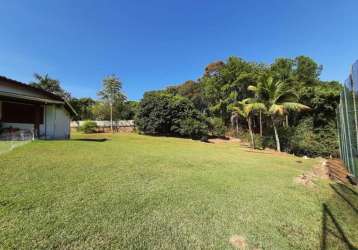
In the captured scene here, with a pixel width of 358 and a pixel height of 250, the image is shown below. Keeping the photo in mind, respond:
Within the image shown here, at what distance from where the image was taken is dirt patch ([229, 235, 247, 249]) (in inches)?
102

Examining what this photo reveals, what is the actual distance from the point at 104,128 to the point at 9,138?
20973 mm

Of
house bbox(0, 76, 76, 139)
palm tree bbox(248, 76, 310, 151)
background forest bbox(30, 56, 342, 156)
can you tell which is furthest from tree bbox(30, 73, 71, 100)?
palm tree bbox(248, 76, 310, 151)

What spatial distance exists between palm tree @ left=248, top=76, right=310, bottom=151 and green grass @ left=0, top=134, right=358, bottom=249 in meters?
Answer: 9.76

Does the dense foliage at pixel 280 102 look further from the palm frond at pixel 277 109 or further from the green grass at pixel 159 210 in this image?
the green grass at pixel 159 210

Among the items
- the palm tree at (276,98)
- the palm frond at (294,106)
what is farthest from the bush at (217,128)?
the palm frond at (294,106)

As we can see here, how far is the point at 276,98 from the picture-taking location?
1526 centimetres

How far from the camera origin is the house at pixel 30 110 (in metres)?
10.6

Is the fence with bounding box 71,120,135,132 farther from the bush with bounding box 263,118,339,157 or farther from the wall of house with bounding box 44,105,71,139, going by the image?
the bush with bounding box 263,118,339,157

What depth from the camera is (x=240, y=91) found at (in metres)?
28.7

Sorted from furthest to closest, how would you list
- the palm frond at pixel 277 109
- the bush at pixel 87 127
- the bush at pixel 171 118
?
the bush at pixel 87 127 → the bush at pixel 171 118 → the palm frond at pixel 277 109

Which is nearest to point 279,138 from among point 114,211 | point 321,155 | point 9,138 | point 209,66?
point 321,155

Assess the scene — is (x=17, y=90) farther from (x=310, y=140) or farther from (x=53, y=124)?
(x=310, y=140)

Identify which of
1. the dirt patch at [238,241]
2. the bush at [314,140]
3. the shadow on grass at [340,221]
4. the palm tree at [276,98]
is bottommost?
the shadow on grass at [340,221]

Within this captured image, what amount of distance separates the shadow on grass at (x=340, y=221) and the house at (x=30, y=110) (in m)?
13.1
